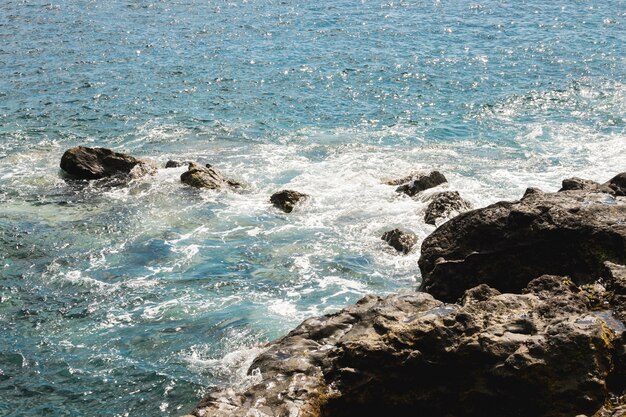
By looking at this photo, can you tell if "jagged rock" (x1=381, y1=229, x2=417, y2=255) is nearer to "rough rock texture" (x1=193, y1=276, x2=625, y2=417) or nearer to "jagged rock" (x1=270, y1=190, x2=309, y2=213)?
"jagged rock" (x1=270, y1=190, x2=309, y2=213)

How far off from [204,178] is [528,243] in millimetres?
11655

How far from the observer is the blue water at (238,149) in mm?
13703

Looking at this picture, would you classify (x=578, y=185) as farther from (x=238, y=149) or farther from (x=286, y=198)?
(x=238, y=149)

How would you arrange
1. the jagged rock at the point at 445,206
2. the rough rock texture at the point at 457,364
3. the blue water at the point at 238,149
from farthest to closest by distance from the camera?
the jagged rock at the point at 445,206
the blue water at the point at 238,149
the rough rock texture at the point at 457,364

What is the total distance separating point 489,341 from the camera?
30.0ft

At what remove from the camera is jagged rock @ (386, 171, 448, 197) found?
21047 millimetres

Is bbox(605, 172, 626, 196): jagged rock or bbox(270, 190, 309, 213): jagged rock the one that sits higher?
bbox(605, 172, 626, 196): jagged rock

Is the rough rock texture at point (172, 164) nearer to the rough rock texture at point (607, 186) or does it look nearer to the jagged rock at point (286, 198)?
the jagged rock at point (286, 198)

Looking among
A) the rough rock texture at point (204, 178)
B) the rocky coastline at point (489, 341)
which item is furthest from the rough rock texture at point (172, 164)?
the rocky coastline at point (489, 341)

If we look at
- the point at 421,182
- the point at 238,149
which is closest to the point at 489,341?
the point at 421,182

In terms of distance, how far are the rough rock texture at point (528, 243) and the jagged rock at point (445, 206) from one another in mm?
5153

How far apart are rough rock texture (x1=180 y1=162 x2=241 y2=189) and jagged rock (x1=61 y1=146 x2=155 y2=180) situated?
1353mm

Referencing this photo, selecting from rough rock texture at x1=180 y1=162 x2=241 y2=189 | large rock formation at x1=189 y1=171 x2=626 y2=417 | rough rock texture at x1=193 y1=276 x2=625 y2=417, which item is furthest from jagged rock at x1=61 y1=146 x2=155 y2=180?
rough rock texture at x1=193 y1=276 x2=625 y2=417

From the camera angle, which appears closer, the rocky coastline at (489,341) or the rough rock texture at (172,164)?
the rocky coastline at (489,341)
